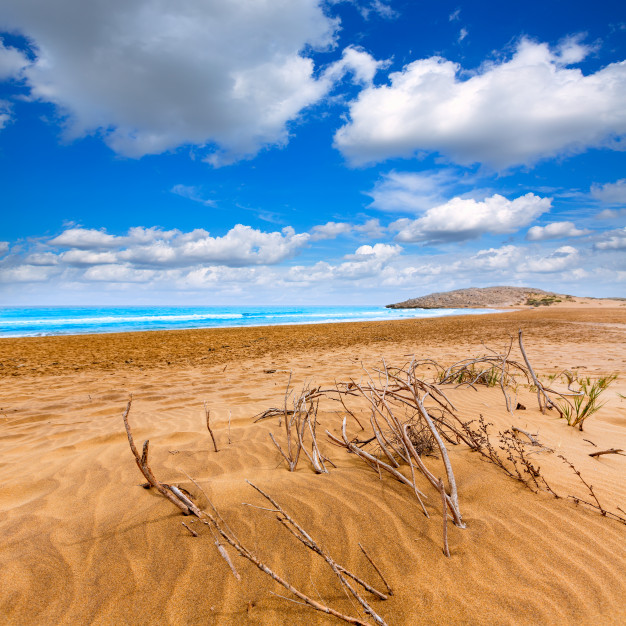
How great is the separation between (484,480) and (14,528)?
9.60 feet

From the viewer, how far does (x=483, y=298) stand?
2830 inches

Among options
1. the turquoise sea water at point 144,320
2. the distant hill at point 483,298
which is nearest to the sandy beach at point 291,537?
the turquoise sea water at point 144,320

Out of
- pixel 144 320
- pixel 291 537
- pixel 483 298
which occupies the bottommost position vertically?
pixel 291 537

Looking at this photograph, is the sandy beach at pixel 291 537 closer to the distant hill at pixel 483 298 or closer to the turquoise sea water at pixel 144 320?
the turquoise sea water at pixel 144 320

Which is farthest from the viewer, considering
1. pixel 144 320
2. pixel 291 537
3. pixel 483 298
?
pixel 483 298

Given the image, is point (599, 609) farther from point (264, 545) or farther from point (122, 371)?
point (122, 371)

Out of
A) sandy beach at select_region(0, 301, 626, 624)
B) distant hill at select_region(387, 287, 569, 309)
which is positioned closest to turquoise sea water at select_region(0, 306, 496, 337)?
distant hill at select_region(387, 287, 569, 309)

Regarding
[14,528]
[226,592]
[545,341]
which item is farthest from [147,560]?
[545,341]

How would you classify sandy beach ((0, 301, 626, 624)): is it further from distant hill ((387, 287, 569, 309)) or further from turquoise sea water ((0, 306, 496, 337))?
distant hill ((387, 287, 569, 309))

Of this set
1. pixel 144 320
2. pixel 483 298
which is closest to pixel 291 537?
pixel 144 320

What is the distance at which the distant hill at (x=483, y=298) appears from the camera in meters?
68.6

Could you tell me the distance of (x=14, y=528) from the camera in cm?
211

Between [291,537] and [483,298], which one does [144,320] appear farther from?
[483,298]

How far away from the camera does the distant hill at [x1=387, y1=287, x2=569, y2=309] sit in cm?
6862
